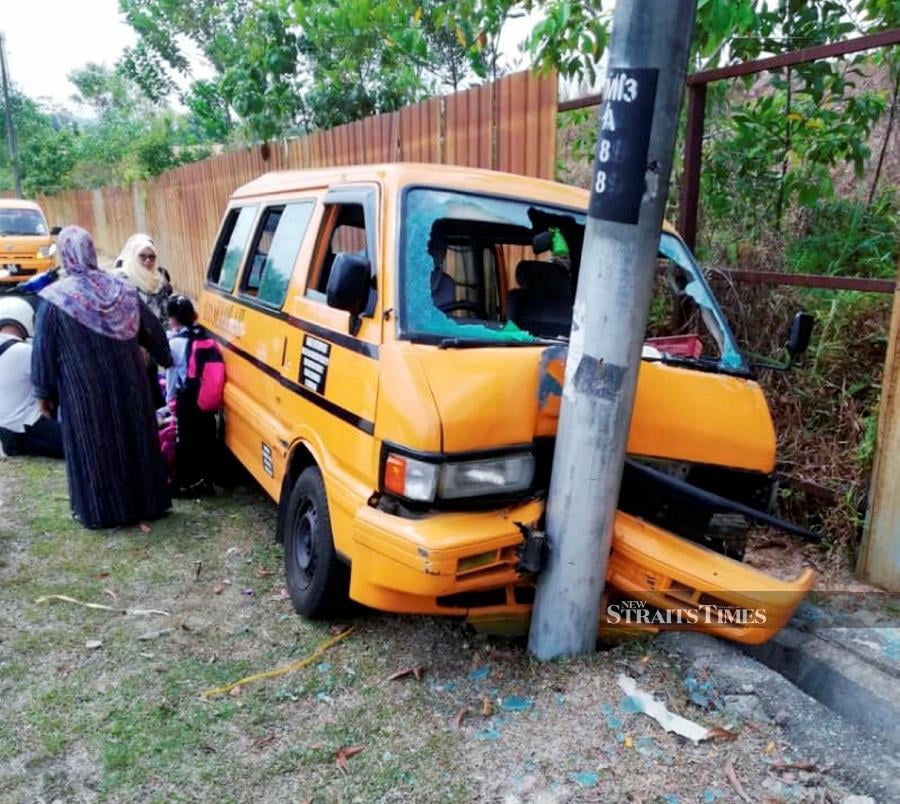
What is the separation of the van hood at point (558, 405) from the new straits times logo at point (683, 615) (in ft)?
1.96

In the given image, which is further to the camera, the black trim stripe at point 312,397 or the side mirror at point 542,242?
the side mirror at point 542,242

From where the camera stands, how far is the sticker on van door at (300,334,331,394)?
344 cm

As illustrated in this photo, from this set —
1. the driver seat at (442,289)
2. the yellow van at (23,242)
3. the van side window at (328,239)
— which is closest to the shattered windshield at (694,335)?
the driver seat at (442,289)

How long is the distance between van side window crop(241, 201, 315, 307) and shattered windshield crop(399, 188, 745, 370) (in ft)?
2.69

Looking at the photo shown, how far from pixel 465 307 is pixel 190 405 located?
2.29 meters

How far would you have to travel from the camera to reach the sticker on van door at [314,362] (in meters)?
3.44

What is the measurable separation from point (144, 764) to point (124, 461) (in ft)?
8.14

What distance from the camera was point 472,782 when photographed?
2508 millimetres

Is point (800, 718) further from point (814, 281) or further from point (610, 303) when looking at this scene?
point (814, 281)

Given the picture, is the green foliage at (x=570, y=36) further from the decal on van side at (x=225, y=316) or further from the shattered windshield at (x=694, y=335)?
the decal on van side at (x=225, y=316)

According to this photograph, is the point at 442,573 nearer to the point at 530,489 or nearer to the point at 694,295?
the point at 530,489

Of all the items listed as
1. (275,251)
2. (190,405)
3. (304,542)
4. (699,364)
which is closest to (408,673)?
(304,542)

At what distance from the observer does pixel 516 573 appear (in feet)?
9.41

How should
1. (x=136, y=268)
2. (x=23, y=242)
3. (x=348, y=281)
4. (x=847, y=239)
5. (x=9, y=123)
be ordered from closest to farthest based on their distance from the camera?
(x=348, y=281)
(x=847, y=239)
(x=136, y=268)
(x=23, y=242)
(x=9, y=123)
